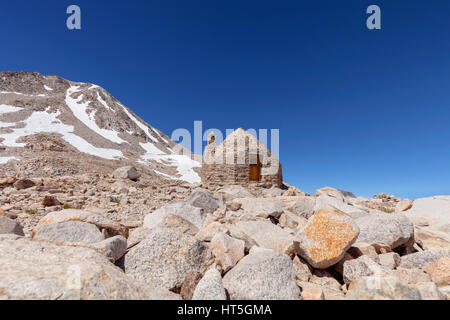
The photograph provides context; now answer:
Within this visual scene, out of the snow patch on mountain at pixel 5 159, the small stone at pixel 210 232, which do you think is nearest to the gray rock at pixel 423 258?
the small stone at pixel 210 232

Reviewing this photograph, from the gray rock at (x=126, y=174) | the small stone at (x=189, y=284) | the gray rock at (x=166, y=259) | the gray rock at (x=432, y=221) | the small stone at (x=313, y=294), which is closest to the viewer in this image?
the small stone at (x=313, y=294)

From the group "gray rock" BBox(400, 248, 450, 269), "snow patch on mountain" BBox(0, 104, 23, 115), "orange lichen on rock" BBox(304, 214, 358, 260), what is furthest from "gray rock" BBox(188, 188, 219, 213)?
"snow patch on mountain" BBox(0, 104, 23, 115)

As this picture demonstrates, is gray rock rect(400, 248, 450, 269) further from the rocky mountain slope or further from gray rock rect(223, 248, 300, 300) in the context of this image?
the rocky mountain slope

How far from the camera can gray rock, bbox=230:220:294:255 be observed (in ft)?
12.0

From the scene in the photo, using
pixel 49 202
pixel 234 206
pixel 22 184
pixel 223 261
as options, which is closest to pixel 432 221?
pixel 234 206

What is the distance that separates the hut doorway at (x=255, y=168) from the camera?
16922 mm

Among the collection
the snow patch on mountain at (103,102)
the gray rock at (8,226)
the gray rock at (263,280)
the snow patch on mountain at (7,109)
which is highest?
the snow patch on mountain at (103,102)

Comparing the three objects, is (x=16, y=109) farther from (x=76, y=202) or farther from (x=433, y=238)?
(x=433, y=238)

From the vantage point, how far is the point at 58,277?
205cm

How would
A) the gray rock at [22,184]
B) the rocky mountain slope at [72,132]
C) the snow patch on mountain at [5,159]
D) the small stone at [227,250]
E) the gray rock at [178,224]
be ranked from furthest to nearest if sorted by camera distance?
the rocky mountain slope at [72,132], the snow patch on mountain at [5,159], the gray rock at [22,184], the gray rock at [178,224], the small stone at [227,250]

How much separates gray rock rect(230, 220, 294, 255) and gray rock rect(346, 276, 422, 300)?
1300mm

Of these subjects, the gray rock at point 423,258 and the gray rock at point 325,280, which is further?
the gray rock at point 423,258

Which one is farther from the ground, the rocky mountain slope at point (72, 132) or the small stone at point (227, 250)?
the rocky mountain slope at point (72, 132)

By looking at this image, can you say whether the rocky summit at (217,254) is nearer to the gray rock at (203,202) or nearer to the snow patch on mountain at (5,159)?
the gray rock at (203,202)
